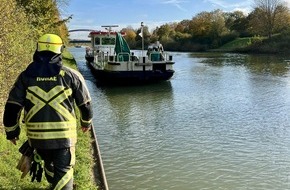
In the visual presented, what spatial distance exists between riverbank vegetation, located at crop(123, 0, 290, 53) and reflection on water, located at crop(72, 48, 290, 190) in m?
37.9

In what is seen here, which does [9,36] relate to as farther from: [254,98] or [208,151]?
[254,98]

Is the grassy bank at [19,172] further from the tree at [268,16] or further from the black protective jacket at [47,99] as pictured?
the tree at [268,16]

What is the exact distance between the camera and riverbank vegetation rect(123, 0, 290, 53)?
211ft

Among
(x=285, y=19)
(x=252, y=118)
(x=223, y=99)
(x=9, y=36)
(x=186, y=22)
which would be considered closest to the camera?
(x=9, y=36)

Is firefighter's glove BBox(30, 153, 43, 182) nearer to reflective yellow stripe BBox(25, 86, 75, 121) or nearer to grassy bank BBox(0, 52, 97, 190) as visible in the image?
grassy bank BBox(0, 52, 97, 190)

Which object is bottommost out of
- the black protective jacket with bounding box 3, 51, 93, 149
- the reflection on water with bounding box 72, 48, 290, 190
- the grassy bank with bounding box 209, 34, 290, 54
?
the reflection on water with bounding box 72, 48, 290, 190

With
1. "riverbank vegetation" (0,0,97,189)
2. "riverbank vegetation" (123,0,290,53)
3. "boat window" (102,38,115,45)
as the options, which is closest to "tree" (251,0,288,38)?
"riverbank vegetation" (123,0,290,53)

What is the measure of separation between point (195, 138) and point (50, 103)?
7.42 m

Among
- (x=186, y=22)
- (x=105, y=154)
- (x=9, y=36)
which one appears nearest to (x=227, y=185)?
(x=105, y=154)

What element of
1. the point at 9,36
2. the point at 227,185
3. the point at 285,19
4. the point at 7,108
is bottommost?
the point at 227,185

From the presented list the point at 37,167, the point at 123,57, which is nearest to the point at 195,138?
the point at 37,167

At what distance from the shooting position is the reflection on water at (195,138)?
789 cm

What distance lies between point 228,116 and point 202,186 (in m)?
6.68

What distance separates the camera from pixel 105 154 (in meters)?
9.52
